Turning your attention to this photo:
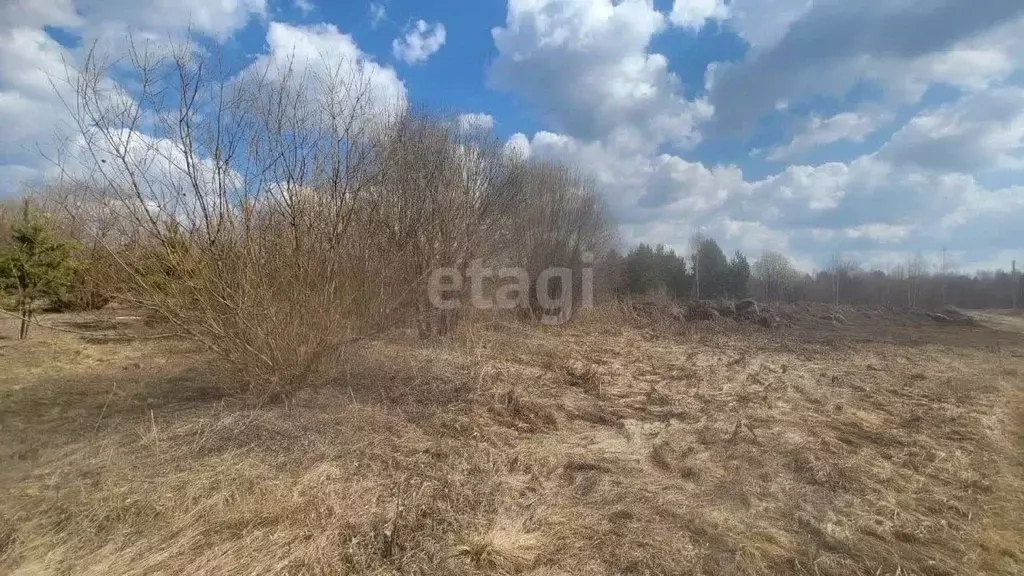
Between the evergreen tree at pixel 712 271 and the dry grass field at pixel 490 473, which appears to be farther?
the evergreen tree at pixel 712 271

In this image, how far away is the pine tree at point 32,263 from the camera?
9648 mm

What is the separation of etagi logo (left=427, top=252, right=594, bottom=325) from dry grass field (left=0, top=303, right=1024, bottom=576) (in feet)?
7.77

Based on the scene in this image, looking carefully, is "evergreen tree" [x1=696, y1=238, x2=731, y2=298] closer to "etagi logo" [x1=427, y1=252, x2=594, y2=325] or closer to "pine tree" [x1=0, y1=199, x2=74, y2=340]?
"etagi logo" [x1=427, y1=252, x2=594, y2=325]

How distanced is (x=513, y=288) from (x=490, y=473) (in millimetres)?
11758

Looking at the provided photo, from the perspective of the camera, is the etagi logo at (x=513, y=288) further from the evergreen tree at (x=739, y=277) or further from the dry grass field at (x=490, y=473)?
the evergreen tree at (x=739, y=277)

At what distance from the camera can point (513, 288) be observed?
1580 cm

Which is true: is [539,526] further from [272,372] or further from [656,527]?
[272,372]

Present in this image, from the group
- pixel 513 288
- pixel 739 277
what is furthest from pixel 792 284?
pixel 513 288

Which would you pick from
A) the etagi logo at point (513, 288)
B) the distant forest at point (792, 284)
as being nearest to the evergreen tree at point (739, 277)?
the distant forest at point (792, 284)

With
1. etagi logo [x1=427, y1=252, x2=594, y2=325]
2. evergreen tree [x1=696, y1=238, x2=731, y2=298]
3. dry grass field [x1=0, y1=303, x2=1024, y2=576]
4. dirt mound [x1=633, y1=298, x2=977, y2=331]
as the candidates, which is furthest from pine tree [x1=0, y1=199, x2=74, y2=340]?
evergreen tree [x1=696, y1=238, x2=731, y2=298]

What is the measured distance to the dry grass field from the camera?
298cm

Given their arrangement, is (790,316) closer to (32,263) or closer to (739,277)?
(739,277)

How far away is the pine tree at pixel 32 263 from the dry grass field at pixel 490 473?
265 centimetres

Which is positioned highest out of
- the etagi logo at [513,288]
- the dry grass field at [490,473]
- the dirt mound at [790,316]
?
the etagi logo at [513,288]
